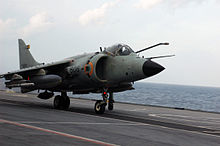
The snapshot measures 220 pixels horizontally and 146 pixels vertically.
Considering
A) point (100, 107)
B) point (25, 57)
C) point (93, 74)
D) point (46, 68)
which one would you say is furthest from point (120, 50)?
point (25, 57)

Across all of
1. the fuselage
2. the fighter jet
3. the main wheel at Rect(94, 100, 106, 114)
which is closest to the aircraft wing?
the fighter jet

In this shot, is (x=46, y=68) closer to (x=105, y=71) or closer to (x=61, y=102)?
(x=61, y=102)

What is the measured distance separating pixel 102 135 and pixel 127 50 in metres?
8.68

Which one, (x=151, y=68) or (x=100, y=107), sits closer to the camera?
(x=151, y=68)

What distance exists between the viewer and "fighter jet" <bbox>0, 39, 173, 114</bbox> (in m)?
16.8

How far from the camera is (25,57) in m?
24.0

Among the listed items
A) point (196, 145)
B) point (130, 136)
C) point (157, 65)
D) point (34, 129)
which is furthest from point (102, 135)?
point (157, 65)

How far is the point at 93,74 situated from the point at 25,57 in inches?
345

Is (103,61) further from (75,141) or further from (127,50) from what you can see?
(75,141)

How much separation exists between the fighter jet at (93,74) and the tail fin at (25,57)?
3660 mm

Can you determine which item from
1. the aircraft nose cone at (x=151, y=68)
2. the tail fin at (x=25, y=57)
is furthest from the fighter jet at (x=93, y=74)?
the tail fin at (x=25, y=57)

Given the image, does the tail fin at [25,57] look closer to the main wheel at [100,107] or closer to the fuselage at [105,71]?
the fuselage at [105,71]

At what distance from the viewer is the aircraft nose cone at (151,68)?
1576 cm

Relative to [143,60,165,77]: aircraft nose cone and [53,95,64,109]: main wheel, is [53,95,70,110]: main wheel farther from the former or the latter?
[143,60,165,77]: aircraft nose cone
